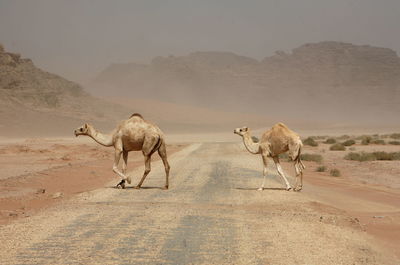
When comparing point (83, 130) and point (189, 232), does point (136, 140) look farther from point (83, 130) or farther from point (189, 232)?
point (189, 232)

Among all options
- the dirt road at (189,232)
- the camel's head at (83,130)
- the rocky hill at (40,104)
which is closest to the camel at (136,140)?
the camel's head at (83,130)

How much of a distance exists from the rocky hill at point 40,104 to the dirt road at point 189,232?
83466mm

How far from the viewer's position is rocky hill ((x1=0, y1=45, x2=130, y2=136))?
97062mm

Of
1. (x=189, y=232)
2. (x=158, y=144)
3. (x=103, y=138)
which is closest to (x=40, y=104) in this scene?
(x=103, y=138)

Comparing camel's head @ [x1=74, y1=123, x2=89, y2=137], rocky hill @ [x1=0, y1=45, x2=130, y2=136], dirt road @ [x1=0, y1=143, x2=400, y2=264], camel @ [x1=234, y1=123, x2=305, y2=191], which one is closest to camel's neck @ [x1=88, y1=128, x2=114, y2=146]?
camel's head @ [x1=74, y1=123, x2=89, y2=137]

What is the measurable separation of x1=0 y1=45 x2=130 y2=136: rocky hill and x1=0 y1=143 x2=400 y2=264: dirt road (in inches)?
3286

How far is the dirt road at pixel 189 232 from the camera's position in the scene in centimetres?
763

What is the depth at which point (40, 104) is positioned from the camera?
109 m

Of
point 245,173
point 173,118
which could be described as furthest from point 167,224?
point 173,118

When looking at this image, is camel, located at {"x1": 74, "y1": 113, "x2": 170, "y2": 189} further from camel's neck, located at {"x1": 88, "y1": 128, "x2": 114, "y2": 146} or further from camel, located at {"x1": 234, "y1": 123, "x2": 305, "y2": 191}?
camel, located at {"x1": 234, "y1": 123, "x2": 305, "y2": 191}

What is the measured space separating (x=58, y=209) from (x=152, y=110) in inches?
5720

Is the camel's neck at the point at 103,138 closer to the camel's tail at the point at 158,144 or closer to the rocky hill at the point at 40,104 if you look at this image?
the camel's tail at the point at 158,144

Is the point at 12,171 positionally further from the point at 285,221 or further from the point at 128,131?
the point at 285,221

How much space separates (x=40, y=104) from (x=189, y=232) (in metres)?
107
